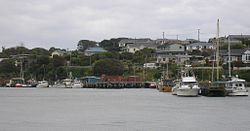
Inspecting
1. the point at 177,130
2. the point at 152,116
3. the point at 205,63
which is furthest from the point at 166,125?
the point at 205,63

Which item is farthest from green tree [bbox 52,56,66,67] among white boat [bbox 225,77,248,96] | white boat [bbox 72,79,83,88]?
white boat [bbox 225,77,248,96]

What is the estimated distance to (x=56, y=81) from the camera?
16900 centimetres

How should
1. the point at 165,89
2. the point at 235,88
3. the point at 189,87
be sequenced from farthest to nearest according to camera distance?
the point at 165,89 → the point at 235,88 → the point at 189,87

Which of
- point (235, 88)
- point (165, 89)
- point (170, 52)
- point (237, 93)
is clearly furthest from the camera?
point (170, 52)

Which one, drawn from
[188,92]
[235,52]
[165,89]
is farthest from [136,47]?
[188,92]

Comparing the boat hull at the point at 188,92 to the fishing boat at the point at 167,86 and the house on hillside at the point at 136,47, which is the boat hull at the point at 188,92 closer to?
the fishing boat at the point at 167,86

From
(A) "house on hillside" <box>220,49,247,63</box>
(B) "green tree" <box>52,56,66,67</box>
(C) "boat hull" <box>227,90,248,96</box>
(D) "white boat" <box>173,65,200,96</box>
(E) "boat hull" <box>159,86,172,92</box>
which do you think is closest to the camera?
(D) "white boat" <box>173,65,200,96</box>

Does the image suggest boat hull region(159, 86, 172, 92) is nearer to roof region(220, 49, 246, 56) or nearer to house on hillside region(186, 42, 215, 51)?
roof region(220, 49, 246, 56)

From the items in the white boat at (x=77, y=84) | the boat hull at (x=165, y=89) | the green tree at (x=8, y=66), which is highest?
the green tree at (x=8, y=66)

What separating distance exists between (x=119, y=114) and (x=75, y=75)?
Answer: 10871 cm

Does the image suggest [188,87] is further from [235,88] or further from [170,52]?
[170,52]

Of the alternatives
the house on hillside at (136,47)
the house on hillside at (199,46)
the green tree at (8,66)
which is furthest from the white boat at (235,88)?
the green tree at (8,66)

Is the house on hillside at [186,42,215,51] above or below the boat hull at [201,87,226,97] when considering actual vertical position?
above

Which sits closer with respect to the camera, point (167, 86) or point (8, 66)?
point (167, 86)
